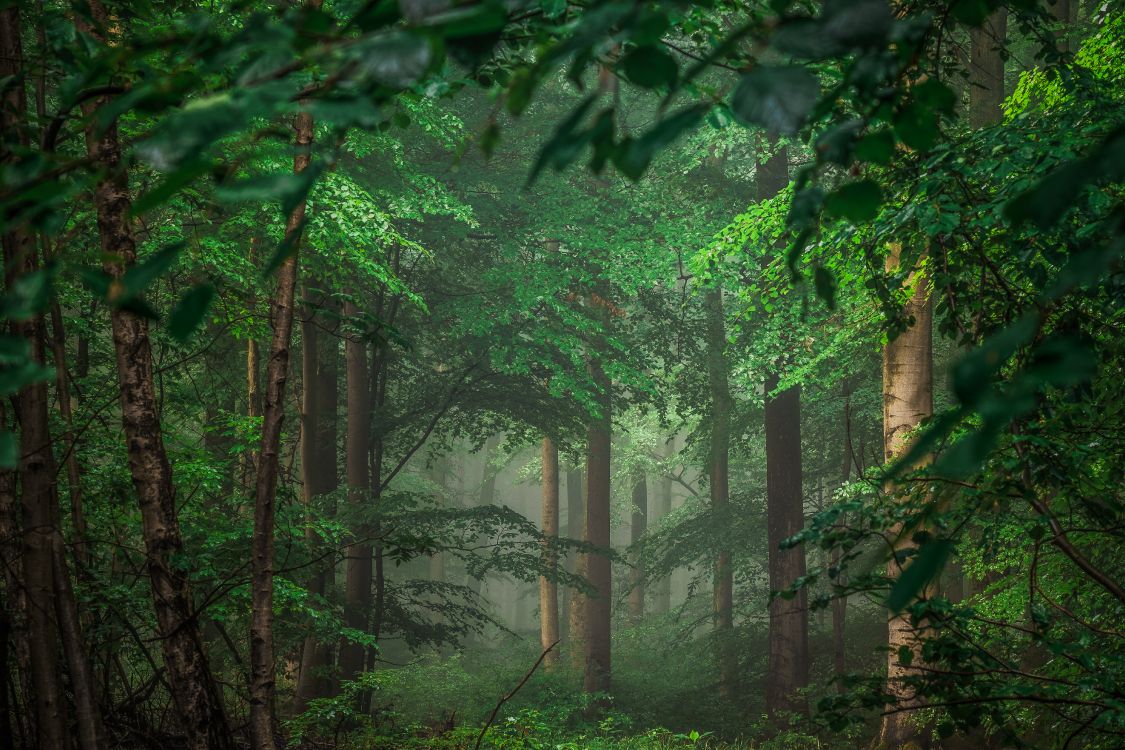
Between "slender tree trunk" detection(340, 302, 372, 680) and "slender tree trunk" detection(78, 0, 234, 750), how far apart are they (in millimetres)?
8253

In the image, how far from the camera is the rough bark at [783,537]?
13086mm

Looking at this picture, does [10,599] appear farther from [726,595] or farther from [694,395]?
[726,595]

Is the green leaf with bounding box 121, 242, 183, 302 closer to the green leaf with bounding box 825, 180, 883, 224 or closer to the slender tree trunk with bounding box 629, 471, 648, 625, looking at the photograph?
the green leaf with bounding box 825, 180, 883, 224

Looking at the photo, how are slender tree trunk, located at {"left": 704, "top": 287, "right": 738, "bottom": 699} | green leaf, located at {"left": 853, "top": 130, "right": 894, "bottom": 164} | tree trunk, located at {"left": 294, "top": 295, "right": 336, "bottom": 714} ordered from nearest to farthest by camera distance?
1. green leaf, located at {"left": 853, "top": 130, "right": 894, "bottom": 164}
2. tree trunk, located at {"left": 294, "top": 295, "right": 336, "bottom": 714}
3. slender tree trunk, located at {"left": 704, "top": 287, "right": 738, "bottom": 699}

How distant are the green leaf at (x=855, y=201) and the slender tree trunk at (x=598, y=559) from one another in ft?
48.7

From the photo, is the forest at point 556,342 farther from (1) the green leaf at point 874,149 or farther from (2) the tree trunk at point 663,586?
(2) the tree trunk at point 663,586

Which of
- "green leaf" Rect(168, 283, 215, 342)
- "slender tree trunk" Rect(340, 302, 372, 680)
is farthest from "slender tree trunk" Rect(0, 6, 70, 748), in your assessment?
"slender tree trunk" Rect(340, 302, 372, 680)

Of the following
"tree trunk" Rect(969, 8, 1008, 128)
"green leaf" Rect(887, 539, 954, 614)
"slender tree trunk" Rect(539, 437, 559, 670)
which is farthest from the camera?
"slender tree trunk" Rect(539, 437, 559, 670)

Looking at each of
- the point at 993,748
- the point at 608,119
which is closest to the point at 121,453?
the point at 608,119

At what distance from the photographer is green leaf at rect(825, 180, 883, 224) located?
104 cm

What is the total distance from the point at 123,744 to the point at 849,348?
8942 millimetres

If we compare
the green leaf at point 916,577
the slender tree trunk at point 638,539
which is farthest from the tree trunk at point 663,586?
the green leaf at point 916,577

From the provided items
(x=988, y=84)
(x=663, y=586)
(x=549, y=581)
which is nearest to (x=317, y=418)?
(x=549, y=581)

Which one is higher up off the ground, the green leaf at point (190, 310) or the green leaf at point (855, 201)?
the green leaf at point (855, 201)
